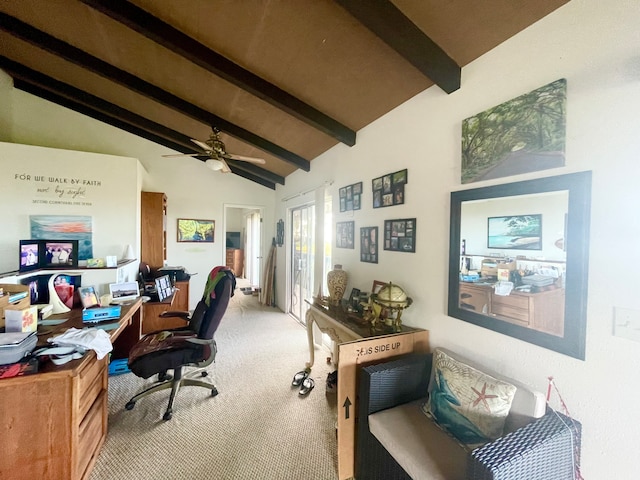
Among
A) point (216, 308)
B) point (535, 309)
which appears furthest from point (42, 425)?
point (535, 309)

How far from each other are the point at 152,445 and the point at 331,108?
2.92m

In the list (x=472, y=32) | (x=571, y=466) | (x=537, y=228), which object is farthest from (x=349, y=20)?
(x=571, y=466)

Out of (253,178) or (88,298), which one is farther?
(253,178)

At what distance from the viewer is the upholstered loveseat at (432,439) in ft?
3.12

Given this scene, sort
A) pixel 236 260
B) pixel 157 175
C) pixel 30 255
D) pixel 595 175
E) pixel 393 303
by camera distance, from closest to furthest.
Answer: pixel 595 175 → pixel 393 303 → pixel 30 255 → pixel 157 175 → pixel 236 260

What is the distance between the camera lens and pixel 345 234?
9.31 ft

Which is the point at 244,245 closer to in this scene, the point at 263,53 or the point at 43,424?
the point at 263,53

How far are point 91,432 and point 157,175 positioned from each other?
4162 mm

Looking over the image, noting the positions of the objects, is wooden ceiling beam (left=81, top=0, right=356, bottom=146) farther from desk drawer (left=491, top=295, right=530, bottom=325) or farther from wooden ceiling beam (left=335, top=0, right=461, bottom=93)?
desk drawer (left=491, top=295, right=530, bottom=325)

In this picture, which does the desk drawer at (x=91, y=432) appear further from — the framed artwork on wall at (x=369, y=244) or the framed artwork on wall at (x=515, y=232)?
the framed artwork on wall at (x=515, y=232)

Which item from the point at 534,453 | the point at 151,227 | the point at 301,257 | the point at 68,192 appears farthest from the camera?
the point at 301,257

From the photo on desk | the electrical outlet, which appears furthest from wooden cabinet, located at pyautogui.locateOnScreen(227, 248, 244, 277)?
the electrical outlet

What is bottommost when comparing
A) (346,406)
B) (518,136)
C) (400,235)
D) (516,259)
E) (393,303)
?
(346,406)

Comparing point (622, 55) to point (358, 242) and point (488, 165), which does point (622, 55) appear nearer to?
point (488, 165)
